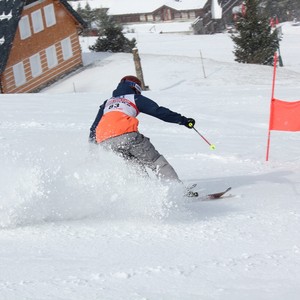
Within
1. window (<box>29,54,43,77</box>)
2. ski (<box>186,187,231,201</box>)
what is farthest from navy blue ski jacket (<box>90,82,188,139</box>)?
window (<box>29,54,43,77</box>)

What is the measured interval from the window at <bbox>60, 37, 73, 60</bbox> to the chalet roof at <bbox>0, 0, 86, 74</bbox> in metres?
4.40

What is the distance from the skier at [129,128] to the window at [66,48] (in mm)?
29417

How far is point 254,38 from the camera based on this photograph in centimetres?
3600

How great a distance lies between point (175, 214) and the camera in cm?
631

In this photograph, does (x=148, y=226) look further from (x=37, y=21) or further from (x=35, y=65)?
(x=37, y=21)

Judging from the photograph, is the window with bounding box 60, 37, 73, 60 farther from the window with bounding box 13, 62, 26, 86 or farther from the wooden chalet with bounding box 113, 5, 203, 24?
the wooden chalet with bounding box 113, 5, 203, 24

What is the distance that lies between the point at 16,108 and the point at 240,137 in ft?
17.3

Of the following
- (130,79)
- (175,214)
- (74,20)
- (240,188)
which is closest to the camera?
(175,214)

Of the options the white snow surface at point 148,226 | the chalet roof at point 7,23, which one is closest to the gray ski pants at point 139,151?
the white snow surface at point 148,226

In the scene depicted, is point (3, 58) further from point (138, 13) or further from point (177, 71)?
point (138, 13)

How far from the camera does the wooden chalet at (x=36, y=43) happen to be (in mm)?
31078

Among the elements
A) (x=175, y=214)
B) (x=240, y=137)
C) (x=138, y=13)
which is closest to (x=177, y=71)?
(x=240, y=137)

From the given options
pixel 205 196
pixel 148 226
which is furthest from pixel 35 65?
pixel 148 226

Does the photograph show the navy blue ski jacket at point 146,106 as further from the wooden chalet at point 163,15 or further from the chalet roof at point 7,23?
the wooden chalet at point 163,15
